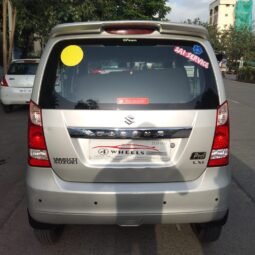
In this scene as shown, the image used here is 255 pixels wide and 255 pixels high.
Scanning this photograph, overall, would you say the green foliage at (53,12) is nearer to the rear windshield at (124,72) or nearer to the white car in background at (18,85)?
the white car in background at (18,85)

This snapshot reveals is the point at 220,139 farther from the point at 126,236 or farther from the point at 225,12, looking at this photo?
the point at 225,12

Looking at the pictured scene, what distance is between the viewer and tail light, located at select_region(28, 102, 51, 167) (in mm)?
3443

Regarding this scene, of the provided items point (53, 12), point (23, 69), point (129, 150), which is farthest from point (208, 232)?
point (53, 12)

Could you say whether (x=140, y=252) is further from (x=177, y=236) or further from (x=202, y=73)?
(x=202, y=73)

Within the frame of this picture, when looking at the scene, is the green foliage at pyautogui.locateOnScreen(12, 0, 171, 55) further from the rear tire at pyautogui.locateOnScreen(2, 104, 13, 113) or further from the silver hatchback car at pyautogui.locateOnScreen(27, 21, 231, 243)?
the silver hatchback car at pyautogui.locateOnScreen(27, 21, 231, 243)

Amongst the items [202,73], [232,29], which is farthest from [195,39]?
[232,29]

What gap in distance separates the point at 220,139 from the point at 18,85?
1001 centimetres

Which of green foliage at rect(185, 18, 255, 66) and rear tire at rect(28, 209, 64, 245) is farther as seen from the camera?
green foliage at rect(185, 18, 255, 66)

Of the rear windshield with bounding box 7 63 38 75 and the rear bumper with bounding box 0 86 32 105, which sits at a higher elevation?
the rear windshield with bounding box 7 63 38 75

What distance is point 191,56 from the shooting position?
11.4ft

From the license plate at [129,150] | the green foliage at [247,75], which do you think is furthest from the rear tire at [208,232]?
the green foliage at [247,75]

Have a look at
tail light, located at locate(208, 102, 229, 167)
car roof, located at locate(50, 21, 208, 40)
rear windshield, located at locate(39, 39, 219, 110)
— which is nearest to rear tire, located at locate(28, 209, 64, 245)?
rear windshield, located at locate(39, 39, 219, 110)

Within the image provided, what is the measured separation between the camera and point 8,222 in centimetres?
459

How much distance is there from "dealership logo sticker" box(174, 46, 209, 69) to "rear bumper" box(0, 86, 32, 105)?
966 cm
